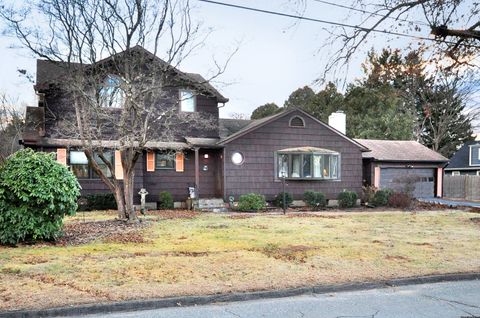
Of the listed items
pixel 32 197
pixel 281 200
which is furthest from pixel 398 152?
pixel 32 197

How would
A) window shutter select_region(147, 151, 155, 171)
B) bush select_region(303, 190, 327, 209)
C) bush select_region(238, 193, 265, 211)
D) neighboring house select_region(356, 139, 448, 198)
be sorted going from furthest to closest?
neighboring house select_region(356, 139, 448, 198) → bush select_region(303, 190, 327, 209) → window shutter select_region(147, 151, 155, 171) → bush select_region(238, 193, 265, 211)

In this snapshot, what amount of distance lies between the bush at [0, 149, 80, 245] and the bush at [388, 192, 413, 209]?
1675 cm

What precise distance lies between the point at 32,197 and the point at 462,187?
30274 mm

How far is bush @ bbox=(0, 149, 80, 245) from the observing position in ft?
31.3

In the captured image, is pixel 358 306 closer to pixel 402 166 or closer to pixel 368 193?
pixel 368 193

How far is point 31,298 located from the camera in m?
5.64

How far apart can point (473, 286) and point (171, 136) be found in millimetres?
14077

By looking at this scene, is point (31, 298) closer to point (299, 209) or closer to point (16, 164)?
point (16, 164)

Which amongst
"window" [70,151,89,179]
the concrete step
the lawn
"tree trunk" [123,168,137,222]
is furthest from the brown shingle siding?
"tree trunk" [123,168,137,222]

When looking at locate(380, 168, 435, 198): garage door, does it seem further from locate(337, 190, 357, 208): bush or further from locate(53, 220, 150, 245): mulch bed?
locate(53, 220, 150, 245): mulch bed

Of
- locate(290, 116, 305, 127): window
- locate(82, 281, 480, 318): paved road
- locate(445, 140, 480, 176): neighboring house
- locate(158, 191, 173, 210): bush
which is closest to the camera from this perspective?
locate(82, 281, 480, 318): paved road

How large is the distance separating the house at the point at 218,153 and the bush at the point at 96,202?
0.61m

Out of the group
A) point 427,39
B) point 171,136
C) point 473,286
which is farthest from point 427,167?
point 473,286

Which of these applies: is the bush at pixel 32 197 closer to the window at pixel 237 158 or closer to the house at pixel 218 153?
the house at pixel 218 153
